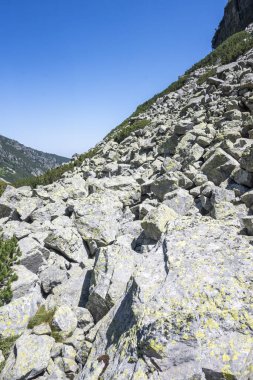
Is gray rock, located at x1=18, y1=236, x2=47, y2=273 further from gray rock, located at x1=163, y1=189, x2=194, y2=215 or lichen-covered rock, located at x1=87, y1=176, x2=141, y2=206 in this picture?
gray rock, located at x1=163, y1=189, x2=194, y2=215

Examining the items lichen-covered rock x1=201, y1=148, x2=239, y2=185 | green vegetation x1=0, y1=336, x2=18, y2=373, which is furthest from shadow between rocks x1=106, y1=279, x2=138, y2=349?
lichen-covered rock x1=201, y1=148, x2=239, y2=185

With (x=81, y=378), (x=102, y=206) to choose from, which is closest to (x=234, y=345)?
(x=81, y=378)

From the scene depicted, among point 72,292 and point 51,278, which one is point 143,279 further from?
point 51,278

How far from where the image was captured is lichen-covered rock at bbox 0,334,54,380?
228 inches

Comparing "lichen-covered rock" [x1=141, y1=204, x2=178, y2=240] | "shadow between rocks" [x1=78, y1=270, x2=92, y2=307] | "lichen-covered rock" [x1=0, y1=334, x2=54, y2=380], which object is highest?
"lichen-covered rock" [x1=141, y1=204, x2=178, y2=240]

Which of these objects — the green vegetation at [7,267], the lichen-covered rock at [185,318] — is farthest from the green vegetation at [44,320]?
the lichen-covered rock at [185,318]

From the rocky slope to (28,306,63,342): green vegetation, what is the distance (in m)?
0.03

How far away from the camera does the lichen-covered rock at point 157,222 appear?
8961 mm

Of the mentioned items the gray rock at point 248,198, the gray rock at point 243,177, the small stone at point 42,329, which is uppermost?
the gray rock at point 243,177

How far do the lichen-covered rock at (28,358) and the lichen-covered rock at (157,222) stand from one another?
172 inches

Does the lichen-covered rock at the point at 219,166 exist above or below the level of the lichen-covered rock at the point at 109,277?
above

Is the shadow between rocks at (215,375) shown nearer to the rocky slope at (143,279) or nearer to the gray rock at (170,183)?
the rocky slope at (143,279)

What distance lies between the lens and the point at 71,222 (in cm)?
1182

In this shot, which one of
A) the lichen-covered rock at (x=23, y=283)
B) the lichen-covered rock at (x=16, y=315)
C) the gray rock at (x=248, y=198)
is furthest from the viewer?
the gray rock at (x=248, y=198)
